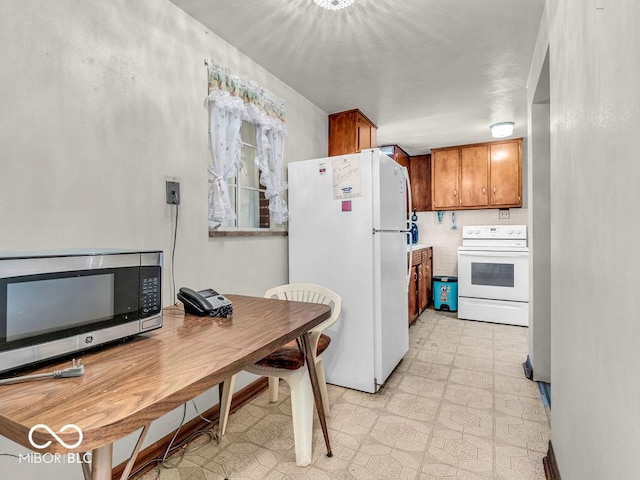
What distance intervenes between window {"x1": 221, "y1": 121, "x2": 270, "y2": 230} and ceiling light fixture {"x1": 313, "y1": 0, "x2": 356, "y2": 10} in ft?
3.12

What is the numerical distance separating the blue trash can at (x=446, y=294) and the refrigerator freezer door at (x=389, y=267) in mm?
2062

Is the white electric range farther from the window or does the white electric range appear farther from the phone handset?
the phone handset

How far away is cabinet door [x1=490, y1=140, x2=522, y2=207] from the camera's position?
4363 millimetres

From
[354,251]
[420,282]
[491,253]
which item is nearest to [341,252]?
[354,251]

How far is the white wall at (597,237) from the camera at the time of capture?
27.8 inches

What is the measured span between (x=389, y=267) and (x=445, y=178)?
2794mm

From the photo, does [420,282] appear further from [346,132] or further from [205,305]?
[205,305]

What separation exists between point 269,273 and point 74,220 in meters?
1.41

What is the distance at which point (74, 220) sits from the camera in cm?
142

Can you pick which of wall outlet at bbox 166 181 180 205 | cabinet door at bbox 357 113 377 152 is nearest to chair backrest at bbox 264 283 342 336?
wall outlet at bbox 166 181 180 205

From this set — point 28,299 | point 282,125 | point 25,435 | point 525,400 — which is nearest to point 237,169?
point 282,125

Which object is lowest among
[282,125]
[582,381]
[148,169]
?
[582,381]

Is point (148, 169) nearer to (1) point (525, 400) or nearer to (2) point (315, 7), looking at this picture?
(2) point (315, 7)

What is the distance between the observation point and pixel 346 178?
8.06 feet
